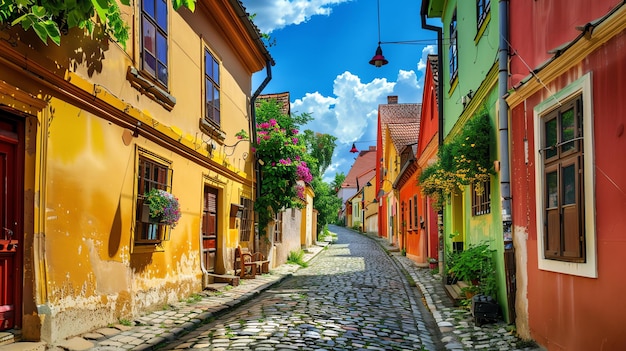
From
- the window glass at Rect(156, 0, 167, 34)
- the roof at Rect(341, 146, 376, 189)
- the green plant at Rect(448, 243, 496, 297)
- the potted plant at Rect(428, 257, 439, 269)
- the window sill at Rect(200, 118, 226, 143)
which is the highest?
the roof at Rect(341, 146, 376, 189)

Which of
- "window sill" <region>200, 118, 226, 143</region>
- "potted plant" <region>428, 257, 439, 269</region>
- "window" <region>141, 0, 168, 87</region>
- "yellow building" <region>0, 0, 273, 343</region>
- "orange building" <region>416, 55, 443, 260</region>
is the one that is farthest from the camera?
"orange building" <region>416, 55, 443, 260</region>

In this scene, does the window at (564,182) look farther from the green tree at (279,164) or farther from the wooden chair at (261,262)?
the green tree at (279,164)

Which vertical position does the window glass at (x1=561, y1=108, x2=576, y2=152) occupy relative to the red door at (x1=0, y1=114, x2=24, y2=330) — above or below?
above

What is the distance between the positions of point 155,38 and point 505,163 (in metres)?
5.35

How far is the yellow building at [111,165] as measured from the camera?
4828 millimetres

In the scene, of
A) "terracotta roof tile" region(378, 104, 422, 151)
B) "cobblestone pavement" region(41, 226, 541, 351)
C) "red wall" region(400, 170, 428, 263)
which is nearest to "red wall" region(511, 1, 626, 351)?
"cobblestone pavement" region(41, 226, 541, 351)

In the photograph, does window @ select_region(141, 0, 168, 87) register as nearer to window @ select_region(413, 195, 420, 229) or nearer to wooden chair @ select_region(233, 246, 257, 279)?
wooden chair @ select_region(233, 246, 257, 279)

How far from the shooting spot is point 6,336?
4.60 m

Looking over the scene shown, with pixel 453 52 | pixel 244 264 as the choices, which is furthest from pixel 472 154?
pixel 244 264

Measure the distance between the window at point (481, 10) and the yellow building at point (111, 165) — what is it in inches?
191

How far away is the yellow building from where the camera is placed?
4.83 meters

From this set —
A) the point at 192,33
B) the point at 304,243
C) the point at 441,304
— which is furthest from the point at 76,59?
the point at 304,243

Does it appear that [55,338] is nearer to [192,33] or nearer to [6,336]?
[6,336]

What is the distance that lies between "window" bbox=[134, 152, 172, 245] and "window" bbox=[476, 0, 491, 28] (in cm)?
542
